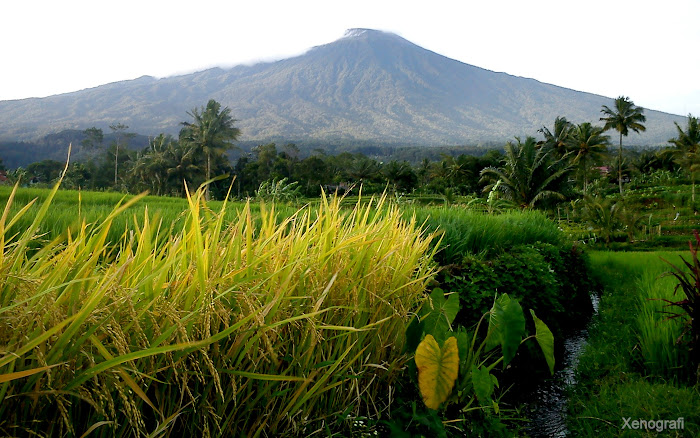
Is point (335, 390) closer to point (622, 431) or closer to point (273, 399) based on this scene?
point (273, 399)

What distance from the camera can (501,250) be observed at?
5582 millimetres

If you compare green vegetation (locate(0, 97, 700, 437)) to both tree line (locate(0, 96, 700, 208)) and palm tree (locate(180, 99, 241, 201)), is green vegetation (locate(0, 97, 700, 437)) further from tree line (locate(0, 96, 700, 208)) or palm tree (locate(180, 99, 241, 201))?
palm tree (locate(180, 99, 241, 201))

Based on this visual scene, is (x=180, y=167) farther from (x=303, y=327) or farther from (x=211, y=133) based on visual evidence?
(x=303, y=327)

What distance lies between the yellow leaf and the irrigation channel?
1.32 m

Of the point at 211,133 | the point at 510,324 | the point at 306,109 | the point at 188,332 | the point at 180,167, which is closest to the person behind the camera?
the point at 188,332

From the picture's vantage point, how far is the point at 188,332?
1.49 m

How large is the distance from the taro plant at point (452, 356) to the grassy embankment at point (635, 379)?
33.7 inches

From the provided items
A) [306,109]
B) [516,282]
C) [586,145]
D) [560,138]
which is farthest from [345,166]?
[306,109]

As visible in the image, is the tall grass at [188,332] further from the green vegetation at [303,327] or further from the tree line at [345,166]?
the tree line at [345,166]

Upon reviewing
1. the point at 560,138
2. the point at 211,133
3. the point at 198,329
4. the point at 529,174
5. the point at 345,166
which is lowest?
the point at 345,166

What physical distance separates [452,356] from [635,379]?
96.4 inches

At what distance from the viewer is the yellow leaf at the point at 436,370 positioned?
2.02 m

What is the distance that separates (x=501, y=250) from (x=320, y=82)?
622 feet

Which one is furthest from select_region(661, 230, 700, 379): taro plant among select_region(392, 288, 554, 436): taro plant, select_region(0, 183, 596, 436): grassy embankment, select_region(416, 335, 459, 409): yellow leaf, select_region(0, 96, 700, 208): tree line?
select_region(0, 96, 700, 208): tree line
